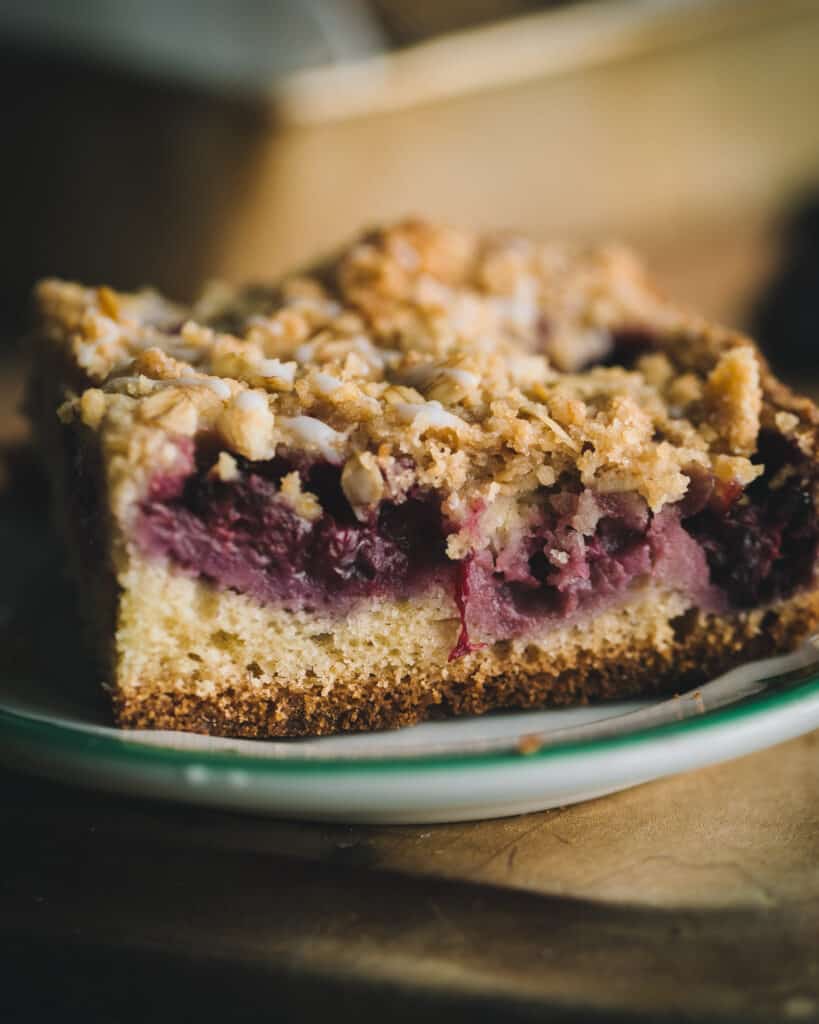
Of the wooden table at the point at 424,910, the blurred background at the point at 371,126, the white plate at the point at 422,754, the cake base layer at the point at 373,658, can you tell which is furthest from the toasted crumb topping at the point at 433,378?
the blurred background at the point at 371,126

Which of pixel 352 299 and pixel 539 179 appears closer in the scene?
pixel 352 299

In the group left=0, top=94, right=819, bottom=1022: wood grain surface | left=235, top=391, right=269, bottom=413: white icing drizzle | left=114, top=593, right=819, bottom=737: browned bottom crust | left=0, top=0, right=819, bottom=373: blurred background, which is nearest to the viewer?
left=0, top=94, right=819, bottom=1022: wood grain surface

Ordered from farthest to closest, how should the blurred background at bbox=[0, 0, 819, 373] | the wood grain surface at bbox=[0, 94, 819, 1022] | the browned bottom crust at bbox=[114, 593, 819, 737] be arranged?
the blurred background at bbox=[0, 0, 819, 373], the browned bottom crust at bbox=[114, 593, 819, 737], the wood grain surface at bbox=[0, 94, 819, 1022]

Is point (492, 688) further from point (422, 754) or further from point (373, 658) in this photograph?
point (422, 754)

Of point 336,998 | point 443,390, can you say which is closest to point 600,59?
point 443,390

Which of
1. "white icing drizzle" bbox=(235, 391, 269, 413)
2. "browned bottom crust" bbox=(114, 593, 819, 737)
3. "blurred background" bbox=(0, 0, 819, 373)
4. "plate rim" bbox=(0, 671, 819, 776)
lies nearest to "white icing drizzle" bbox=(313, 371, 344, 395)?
"white icing drizzle" bbox=(235, 391, 269, 413)

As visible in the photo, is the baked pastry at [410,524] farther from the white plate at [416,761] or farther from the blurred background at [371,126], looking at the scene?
the blurred background at [371,126]

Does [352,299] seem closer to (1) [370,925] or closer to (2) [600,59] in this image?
(1) [370,925]

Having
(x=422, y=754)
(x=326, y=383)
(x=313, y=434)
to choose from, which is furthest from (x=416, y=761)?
(x=326, y=383)

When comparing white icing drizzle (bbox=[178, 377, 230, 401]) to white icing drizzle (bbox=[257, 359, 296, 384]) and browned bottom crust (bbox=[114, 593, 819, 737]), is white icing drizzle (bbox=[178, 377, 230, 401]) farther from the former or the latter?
browned bottom crust (bbox=[114, 593, 819, 737])
